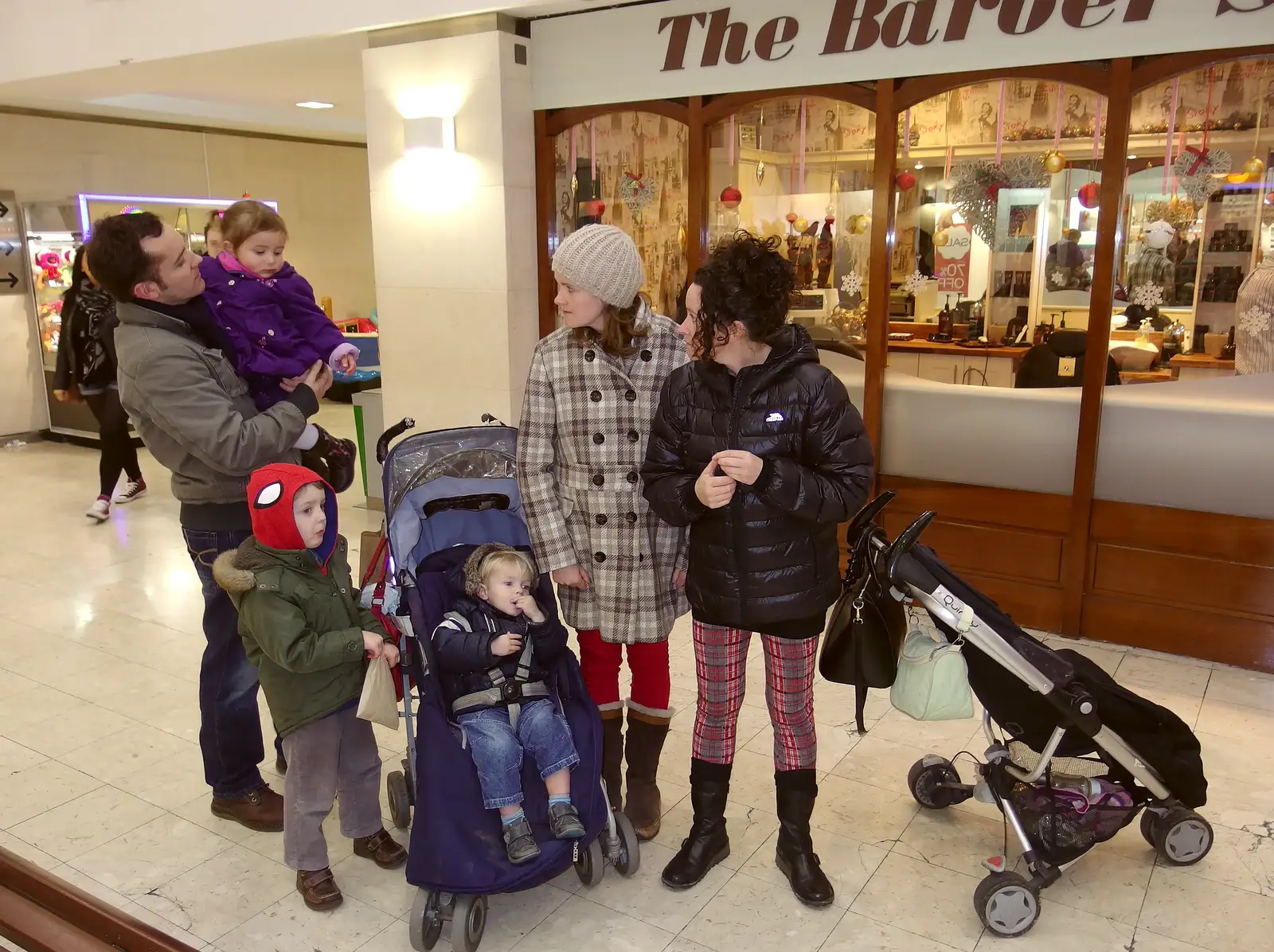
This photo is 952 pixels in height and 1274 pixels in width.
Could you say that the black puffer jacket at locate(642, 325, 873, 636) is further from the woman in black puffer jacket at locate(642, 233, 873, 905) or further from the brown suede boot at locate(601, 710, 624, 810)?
the brown suede boot at locate(601, 710, 624, 810)

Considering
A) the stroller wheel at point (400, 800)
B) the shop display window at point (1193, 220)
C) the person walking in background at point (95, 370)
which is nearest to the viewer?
the stroller wheel at point (400, 800)

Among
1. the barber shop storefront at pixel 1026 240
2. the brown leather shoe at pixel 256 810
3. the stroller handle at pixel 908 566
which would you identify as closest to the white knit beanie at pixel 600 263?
the stroller handle at pixel 908 566

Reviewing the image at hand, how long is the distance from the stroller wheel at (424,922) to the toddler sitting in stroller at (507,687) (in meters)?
0.24

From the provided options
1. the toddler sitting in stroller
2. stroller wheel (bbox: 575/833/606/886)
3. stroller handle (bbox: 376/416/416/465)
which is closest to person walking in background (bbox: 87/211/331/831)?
stroller handle (bbox: 376/416/416/465)

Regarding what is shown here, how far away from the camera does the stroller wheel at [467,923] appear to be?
2.35 metres

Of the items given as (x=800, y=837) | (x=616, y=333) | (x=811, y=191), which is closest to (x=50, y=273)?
(x=811, y=191)

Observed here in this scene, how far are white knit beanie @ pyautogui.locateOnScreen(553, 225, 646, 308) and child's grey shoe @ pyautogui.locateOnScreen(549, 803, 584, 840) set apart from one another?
123 centimetres

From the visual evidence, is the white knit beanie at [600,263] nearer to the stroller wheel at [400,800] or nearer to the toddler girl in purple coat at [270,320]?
the toddler girl in purple coat at [270,320]

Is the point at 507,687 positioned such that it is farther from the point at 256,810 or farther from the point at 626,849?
the point at 256,810

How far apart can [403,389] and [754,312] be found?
3.63m

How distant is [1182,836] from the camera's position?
8.94 ft

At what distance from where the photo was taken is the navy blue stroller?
2.35 metres

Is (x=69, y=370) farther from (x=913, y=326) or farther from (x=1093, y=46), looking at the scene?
(x=1093, y=46)

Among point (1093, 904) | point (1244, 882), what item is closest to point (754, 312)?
point (1093, 904)
